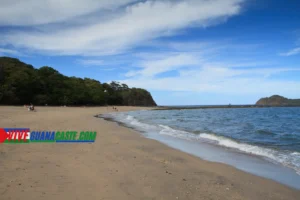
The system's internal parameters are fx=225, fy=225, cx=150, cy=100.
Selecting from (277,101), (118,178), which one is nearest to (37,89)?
(118,178)

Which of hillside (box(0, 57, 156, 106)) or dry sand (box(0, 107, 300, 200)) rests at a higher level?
hillside (box(0, 57, 156, 106))

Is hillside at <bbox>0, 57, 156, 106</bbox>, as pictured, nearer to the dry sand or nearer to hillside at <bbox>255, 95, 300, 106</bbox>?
the dry sand

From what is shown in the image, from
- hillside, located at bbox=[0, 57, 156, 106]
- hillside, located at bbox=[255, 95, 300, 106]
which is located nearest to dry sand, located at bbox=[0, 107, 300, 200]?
hillside, located at bbox=[0, 57, 156, 106]

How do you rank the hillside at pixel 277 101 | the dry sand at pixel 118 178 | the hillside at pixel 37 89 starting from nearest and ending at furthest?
the dry sand at pixel 118 178
the hillside at pixel 37 89
the hillside at pixel 277 101

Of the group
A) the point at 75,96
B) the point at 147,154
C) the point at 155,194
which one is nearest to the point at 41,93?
the point at 75,96

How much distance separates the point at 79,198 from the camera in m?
4.29

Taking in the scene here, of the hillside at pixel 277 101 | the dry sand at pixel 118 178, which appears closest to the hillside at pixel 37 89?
the dry sand at pixel 118 178

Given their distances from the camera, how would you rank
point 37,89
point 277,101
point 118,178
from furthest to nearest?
1. point 277,101
2. point 37,89
3. point 118,178

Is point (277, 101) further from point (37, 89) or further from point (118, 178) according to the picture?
point (118, 178)

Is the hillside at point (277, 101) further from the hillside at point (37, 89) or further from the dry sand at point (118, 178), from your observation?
the dry sand at point (118, 178)

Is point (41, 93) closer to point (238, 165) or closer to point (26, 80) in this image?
point (26, 80)

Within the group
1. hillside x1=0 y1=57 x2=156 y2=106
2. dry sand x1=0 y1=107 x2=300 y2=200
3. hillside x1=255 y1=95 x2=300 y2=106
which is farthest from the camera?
hillside x1=255 y1=95 x2=300 y2=106

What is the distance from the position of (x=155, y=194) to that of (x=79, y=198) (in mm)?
1516

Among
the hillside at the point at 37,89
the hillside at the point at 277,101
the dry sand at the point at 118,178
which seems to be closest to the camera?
the dry sand at the point at 118,178
